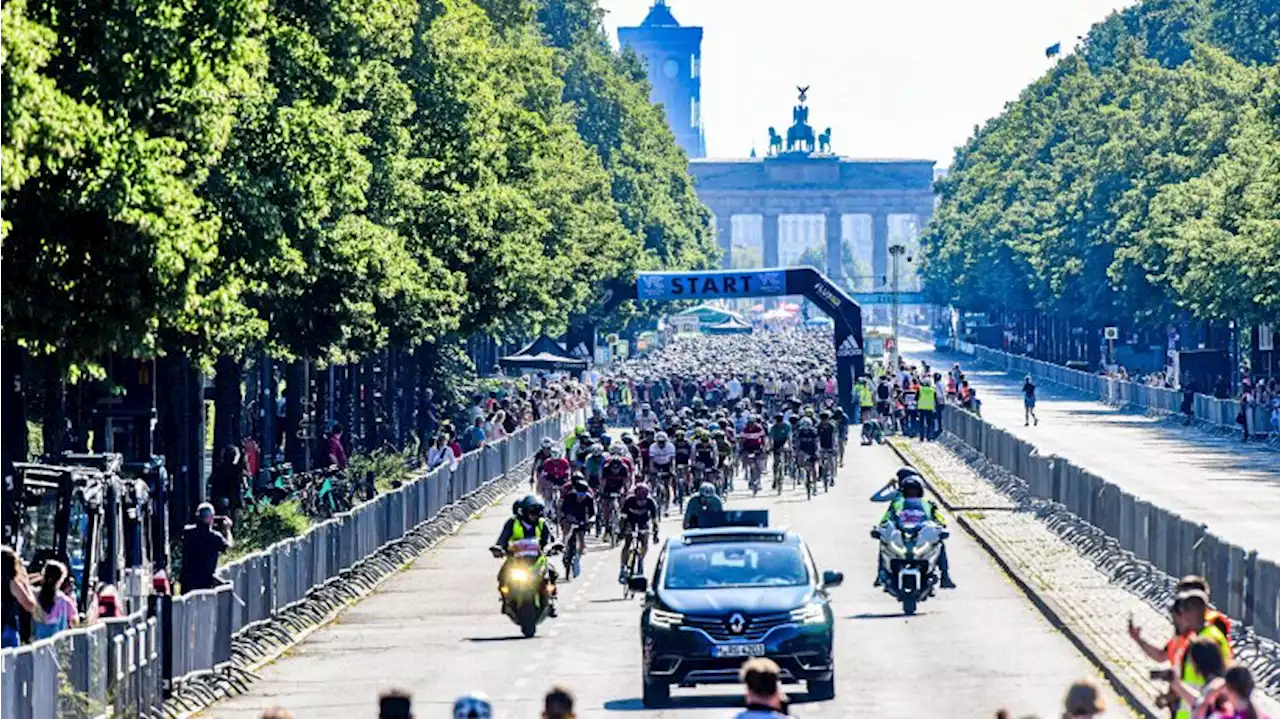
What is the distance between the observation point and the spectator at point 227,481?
4575 cm

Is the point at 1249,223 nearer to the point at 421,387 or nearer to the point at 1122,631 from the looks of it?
the point at 421,387

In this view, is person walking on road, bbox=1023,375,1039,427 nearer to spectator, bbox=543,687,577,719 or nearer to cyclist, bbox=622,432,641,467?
cyclist, bbox=622,432,641,467

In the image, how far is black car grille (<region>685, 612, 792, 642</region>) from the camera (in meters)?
26.1

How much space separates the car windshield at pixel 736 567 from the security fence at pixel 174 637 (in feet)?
13.8

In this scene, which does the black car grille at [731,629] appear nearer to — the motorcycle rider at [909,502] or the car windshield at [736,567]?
the car windshield at [736,567]

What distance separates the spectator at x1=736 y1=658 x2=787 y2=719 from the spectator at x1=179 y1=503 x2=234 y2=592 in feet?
52.1

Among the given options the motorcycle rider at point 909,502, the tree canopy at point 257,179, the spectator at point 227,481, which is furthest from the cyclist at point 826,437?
the motorcycle rider at point 909,502

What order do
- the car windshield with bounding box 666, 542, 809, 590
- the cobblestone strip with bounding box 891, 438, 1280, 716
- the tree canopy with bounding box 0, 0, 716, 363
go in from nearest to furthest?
1. the tree canopy with bounding box 0, 0, 716, 363
2. the car windshield with bounding box 666, 542, 809, 590
3. the cobblestone strip with bounding box 891, 438, 1280, 716

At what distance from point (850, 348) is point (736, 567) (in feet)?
219

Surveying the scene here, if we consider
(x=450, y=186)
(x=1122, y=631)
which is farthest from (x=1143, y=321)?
(x=1122, y=631)

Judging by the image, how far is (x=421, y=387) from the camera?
257 ft

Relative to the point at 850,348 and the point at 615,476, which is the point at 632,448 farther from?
the point at 850,348

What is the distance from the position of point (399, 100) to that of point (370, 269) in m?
7.41

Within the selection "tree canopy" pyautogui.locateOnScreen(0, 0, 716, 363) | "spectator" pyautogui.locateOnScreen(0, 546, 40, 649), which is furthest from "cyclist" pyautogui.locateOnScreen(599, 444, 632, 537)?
"spectator" pyautogui.locateOnScreen(0, 546, 40, 649)
